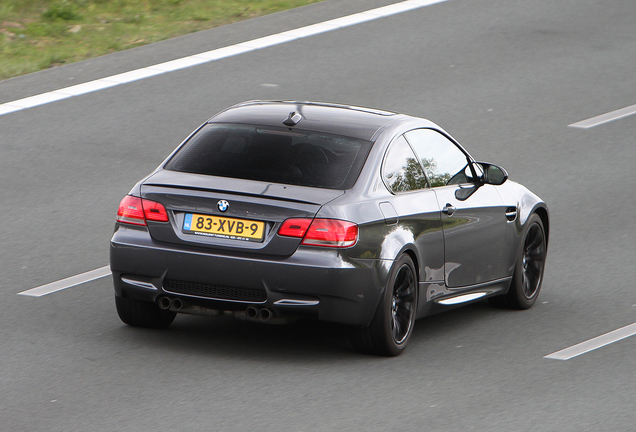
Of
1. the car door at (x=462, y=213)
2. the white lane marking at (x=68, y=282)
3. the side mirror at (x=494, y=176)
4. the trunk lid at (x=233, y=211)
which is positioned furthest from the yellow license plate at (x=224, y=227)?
the side mirror at (x=494, y=176)

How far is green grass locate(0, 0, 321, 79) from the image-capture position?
59.1 feet

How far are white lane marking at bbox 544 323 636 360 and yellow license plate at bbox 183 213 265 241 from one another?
2.19 m

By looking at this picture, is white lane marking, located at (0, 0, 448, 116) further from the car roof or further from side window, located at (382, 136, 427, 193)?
side window, located at (382, 136, 427, 193)

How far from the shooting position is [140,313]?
8148 millimetres

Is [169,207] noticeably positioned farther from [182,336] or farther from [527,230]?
[527,230]

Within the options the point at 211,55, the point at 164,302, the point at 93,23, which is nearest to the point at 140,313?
the point at 164,302

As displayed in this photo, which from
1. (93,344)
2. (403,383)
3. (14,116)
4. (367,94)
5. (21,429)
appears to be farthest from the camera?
(367,94)

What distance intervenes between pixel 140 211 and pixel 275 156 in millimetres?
932

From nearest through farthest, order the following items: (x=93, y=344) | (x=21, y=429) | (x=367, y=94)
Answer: (x=21, y=429) < (x=93, y=344) < (x=367, y=94)

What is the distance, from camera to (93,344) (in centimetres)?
786

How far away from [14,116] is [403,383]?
359 inches

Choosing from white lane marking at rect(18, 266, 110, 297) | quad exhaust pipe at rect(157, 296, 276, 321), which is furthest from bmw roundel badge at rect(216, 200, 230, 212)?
white lane marking at rect(18, 266, 110, 297)

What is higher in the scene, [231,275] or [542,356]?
[231,275]

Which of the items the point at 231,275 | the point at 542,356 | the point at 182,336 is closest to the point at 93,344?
the point at 182,336
